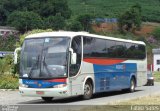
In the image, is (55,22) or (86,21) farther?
(86,21)

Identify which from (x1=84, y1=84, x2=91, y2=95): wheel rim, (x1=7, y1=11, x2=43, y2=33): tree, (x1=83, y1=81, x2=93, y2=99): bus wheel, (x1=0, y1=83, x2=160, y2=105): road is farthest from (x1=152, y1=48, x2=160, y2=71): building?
(x1=84, y1=84, x2=91, y2=95): wheel rim

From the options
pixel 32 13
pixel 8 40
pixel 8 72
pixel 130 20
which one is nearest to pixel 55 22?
pixel 32 13

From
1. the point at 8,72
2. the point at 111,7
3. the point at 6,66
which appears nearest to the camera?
the point at 6,66

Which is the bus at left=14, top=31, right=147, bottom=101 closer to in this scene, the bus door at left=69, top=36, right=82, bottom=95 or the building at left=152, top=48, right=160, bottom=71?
the bus door at left=69, top=36, right=82, bottom=95

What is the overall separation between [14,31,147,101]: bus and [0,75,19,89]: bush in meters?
7.75

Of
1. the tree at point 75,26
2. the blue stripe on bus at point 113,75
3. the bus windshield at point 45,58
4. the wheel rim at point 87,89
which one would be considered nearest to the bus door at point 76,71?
the bus windshield at point 45,58

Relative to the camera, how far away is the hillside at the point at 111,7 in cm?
12638

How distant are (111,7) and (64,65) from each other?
12019cm

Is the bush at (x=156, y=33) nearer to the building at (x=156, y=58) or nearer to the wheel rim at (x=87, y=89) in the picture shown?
the building at (x=156, y=58)

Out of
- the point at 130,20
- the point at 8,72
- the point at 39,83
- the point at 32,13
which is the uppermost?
the point at 32,13

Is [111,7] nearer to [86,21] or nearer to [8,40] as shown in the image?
[86,21]

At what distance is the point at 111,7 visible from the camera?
13950 cm

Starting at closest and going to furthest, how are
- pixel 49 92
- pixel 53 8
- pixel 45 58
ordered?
pixel 49 92 < pixel 45 58 < pixel 53 8

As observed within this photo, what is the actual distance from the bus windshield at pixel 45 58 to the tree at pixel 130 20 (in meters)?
82.2
